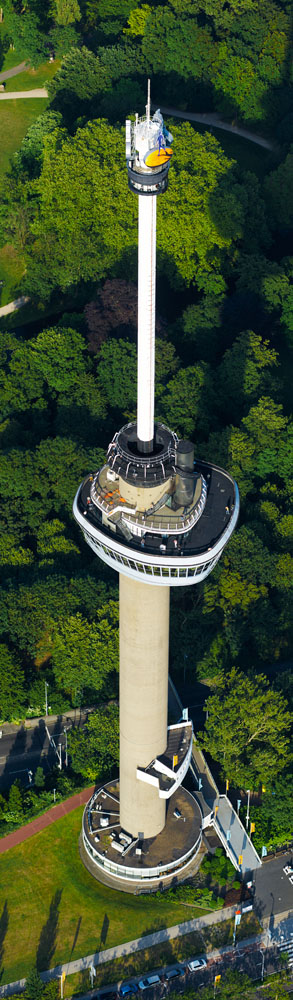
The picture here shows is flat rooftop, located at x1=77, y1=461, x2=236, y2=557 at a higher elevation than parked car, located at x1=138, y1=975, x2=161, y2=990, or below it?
higher

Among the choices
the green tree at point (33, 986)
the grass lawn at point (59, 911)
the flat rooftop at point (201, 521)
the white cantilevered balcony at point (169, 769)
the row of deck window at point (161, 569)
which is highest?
the flat rooftop at point (201, 521)

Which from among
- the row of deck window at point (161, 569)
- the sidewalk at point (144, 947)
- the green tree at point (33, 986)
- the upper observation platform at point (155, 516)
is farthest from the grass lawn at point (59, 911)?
the row of deck window at point (161, 569)

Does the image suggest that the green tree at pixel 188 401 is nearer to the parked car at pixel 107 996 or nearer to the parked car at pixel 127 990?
the parked car at pixel 127 990

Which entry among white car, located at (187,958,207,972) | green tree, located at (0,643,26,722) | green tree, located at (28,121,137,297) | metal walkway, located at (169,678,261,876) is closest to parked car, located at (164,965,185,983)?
white car, located at (187,958,207,972)

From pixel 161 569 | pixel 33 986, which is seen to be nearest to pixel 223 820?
pixel 33 986

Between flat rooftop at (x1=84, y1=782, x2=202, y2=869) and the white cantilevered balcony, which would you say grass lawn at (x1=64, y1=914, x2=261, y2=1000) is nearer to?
flat rooftop at (x1=84, y1=782, x2=202, y2=869)

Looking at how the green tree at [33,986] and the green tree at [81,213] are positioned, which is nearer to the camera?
the green tree at [33,986]

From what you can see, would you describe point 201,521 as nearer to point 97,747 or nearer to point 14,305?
point 97,747
